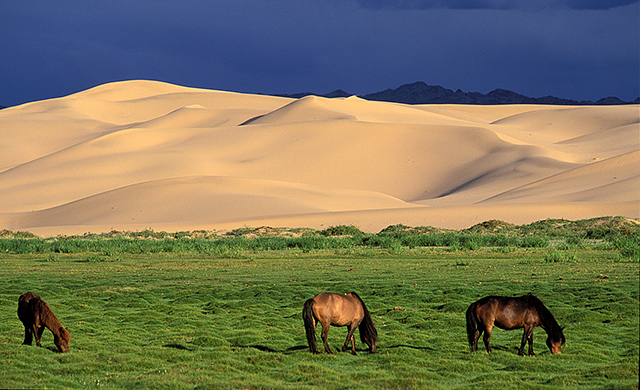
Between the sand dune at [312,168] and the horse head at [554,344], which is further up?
the sand dune at [312,168]

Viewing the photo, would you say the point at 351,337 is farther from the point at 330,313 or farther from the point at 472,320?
the point at 472,320

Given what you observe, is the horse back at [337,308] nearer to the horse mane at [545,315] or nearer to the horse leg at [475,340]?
the horse leg at [475,340]

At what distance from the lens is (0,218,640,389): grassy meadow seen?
9.48 meters

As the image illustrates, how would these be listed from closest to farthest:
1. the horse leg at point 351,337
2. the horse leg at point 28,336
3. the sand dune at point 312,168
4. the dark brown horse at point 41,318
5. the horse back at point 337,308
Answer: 1. the horse back at point 337,308
2. the horse leg at point 351,337
3. the dark brown horse at point 41,318
4. the horse leg at point 28,336
5. the sand dune at point 312,168

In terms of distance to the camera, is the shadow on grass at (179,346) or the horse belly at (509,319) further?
the shadow on grass at (179,346)

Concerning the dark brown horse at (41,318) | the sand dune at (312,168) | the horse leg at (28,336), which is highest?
the sand dune at (312,168)

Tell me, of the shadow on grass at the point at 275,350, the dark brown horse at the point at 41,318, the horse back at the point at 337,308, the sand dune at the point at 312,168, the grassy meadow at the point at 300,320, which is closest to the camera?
the grassy meadow at the point at 300,320

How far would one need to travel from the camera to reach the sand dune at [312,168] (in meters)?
61.4

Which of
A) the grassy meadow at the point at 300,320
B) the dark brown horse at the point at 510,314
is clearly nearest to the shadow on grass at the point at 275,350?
the grassy meadow at the point at 300,320

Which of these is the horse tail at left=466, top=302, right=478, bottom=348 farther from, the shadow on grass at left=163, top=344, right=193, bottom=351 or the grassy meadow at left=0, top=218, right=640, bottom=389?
the shadow on grass at left=163, top=344, right=193, bottom=351

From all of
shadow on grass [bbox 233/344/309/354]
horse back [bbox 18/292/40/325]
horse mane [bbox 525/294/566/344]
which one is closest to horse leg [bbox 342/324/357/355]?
shadow on grass [bbox 233/344/309/354]

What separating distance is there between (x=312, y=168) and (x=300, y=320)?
7550 cm

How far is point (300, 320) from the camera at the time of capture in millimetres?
14875

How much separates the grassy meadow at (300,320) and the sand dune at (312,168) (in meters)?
29.8
